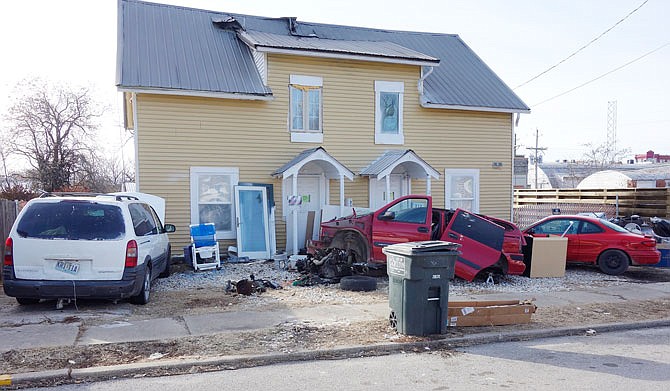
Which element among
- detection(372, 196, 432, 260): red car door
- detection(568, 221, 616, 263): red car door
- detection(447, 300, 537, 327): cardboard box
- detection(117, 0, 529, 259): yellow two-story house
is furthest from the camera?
detection(117, 0, 529, 259): yellow two-story house

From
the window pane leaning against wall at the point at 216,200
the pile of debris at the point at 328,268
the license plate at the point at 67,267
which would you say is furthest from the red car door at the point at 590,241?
the license plate at the point at 67,267

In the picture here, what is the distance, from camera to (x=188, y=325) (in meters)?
7.50

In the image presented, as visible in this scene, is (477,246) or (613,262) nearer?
(477,246)

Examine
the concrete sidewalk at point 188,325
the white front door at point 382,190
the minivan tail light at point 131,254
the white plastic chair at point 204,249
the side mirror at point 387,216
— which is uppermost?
the white front door at point 382,190

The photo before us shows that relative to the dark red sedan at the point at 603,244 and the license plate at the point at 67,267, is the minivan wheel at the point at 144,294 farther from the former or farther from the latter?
the dark red sedan at the point at 603,244

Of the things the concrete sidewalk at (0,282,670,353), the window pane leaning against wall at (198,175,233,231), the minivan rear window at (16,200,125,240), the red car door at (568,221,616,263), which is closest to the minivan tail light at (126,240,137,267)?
the minivan rear window at (16,200,125,240)

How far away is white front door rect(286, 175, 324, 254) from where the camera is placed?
14.9m

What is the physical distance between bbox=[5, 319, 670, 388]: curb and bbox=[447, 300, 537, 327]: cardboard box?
36 cm

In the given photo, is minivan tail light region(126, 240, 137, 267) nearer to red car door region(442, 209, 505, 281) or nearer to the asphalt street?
the asphalt street

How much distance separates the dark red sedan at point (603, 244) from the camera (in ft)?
41.0

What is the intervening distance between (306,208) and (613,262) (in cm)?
789

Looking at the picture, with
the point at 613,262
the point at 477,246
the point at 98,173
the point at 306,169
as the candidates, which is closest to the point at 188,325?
the point at 477,246

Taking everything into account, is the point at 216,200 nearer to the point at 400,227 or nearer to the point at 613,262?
the point at 400,227

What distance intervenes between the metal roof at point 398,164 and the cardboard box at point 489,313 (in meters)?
7.27
